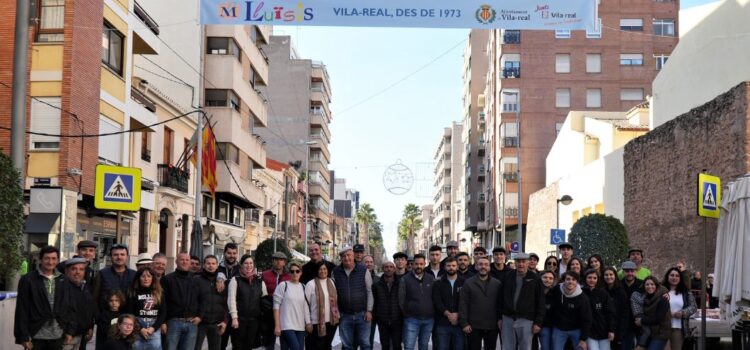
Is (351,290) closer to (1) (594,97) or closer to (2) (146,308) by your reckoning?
(2) (146,308)

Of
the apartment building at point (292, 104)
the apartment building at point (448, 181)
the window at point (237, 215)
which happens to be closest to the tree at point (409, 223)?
the apartment building at point (448, 181)

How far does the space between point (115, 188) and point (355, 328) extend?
4309mm

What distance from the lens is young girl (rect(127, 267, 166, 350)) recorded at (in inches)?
404

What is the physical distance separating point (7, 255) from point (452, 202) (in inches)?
4205

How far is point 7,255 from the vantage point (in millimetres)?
11289

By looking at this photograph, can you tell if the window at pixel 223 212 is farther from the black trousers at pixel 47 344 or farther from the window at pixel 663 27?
the window at pixel 663 27

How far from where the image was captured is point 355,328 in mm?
12883

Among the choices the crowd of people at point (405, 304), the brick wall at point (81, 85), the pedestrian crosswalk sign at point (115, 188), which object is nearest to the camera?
the crowd of people at point (405, 304)

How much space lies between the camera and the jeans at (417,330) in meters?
12.7

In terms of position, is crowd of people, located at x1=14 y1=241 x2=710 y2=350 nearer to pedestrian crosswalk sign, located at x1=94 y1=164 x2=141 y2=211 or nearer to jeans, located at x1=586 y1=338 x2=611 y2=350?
jeans, located at x1=586 y1=338 x2=611 y2=350

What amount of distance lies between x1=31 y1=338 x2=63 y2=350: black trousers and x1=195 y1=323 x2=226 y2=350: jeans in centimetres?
219

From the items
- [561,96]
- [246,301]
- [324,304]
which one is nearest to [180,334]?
[246,301]

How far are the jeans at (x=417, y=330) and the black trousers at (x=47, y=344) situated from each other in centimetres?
509

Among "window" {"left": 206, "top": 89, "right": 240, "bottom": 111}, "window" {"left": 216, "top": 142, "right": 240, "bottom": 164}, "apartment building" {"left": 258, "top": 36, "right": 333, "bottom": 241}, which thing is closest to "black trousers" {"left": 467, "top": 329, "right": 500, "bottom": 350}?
"window" {"left": 216, "top": 142, "right": 240, "bottom": 164}
